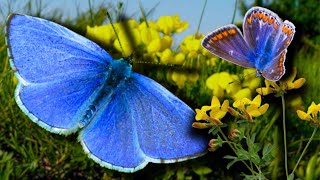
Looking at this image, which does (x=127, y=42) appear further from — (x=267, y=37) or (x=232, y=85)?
(x=267, y=37)

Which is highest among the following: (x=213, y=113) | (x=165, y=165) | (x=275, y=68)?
(x=275, y=68)

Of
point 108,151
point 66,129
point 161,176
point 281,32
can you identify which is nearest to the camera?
point 281,32

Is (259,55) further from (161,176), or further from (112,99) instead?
(161,176)

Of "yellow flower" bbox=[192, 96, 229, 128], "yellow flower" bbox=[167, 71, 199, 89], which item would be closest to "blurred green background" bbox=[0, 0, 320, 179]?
"yellow flower" bbox=[167, 71, 199, 89]

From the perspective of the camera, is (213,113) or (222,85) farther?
(222,85)

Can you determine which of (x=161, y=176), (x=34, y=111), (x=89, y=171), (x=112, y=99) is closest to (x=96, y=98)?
(x=112, y=99)

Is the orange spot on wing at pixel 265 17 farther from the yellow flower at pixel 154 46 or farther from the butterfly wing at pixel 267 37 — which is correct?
the yellow flower at pixel 154 46

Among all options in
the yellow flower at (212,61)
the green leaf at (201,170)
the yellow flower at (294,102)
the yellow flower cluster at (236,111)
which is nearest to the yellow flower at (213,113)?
the yellow flower cluster at (236,111)

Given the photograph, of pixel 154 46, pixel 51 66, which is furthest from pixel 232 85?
pixel 51 66
